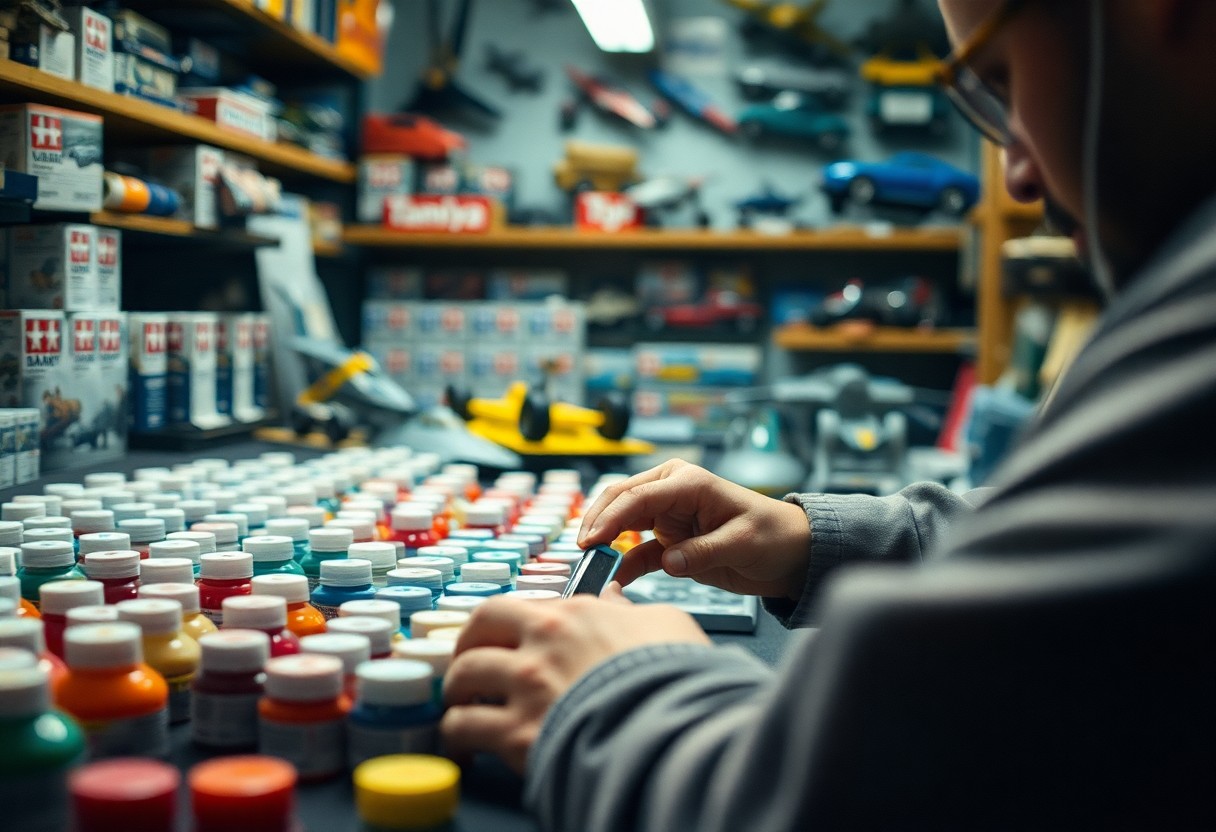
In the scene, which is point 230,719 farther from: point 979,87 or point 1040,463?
point 979,87

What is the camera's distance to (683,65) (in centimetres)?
424

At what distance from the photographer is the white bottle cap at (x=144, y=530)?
1.10 m

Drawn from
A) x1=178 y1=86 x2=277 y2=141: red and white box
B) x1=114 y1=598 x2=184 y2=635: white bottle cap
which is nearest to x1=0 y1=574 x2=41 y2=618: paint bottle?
x1=114 y1=598 x2=184 y2=635: white bottle cap

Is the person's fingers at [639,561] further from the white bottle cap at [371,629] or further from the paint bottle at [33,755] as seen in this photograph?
the paint bottle at [33,755]

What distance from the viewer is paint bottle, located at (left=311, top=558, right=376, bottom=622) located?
3.01 ft

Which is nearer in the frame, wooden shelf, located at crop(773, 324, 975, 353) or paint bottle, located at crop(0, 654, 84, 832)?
paint bottle, located at crop(0, 654, 84, 832)

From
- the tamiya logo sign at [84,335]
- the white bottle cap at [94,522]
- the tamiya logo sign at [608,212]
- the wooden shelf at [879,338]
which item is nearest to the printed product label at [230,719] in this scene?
the white bottle cap at [94,522]

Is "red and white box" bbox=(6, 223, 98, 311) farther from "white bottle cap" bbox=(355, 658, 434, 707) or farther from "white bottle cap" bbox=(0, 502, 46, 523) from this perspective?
"white bottle cap" bbox=(355, 658, 434, 707)

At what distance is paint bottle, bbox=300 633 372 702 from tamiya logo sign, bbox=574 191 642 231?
3240mm

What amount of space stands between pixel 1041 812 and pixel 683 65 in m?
4.09

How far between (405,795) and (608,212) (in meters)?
3.43

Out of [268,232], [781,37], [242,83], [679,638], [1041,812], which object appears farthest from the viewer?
[781,37]

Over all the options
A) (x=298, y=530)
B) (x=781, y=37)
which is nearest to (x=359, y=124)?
(x=781, y=37)

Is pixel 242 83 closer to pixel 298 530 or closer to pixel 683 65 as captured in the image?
pixel 683 65
